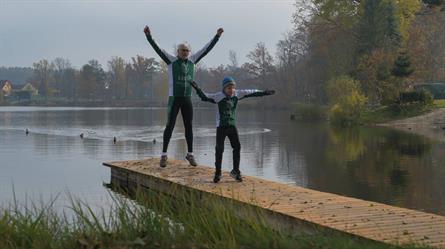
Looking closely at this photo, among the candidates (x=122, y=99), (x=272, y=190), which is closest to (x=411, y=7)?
(x=272, y=190)

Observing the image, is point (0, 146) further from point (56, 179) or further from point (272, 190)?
point (272, 190)

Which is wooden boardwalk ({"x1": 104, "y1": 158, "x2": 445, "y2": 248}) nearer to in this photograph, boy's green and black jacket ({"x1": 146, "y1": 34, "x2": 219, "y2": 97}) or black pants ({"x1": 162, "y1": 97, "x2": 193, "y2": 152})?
black pants ({"x1": 162, "y1": 97, "x2": 193, "y2": 152})

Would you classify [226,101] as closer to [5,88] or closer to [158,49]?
[158,49]

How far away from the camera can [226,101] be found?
10.3m

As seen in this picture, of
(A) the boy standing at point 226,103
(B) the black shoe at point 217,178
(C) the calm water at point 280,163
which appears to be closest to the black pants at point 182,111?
(A) the boy standing at point 226,103

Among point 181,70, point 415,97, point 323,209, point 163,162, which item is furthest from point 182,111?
point 415,97

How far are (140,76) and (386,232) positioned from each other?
126 m

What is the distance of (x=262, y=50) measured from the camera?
91.8m

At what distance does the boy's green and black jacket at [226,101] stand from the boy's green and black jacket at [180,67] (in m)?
1.09

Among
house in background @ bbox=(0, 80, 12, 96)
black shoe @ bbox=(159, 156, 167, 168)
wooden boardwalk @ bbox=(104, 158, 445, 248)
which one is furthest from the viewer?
house in background @ bbox=(0, 80, 12, 96)

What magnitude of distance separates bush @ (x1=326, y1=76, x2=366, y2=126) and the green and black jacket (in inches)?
1358

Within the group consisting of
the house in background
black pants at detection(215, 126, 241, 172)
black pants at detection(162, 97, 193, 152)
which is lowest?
black pants at detection(215, 126, 241, 172)

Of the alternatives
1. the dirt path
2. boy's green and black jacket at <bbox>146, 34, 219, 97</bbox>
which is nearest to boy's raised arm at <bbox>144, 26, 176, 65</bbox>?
boy's green and black jacket at <bbox>146, 34, 219, 97</bbox>

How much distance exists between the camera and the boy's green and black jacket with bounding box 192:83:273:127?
10.3 m
